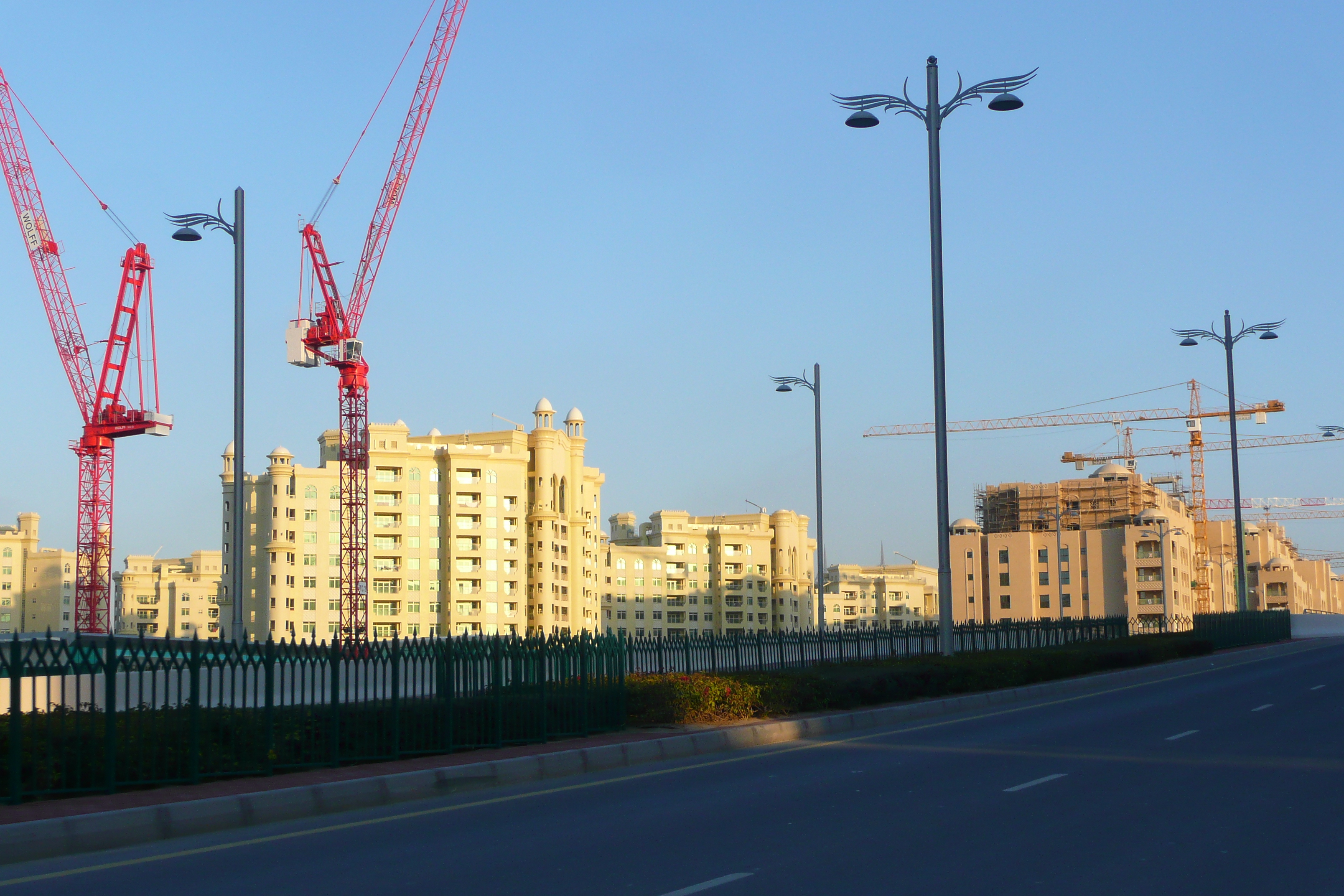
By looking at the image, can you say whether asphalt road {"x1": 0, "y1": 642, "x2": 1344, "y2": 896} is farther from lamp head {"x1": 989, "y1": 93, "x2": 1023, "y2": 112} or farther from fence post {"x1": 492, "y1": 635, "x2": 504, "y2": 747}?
lamp head {"x1": 989, "y1": 93, "x2": 1023, "y2": 112}

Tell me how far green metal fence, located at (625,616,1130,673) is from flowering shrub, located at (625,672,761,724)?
466mm

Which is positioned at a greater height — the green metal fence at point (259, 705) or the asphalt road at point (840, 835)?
the green metal fence at point (259, 705)

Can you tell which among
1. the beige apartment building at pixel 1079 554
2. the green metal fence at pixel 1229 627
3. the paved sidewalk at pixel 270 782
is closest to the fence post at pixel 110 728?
the paved sidewalk at pixel 270 782

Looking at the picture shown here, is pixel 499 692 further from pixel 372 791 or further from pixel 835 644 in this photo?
pixel 835 644

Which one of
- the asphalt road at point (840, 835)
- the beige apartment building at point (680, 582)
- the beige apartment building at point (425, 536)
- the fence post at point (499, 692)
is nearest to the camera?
the asphalt road at point (840, 835)

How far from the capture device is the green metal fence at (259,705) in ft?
38.6

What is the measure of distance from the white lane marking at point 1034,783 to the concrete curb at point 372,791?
4768 mm

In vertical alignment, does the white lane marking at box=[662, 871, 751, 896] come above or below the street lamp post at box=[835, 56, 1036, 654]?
below

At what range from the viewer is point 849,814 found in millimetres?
11508

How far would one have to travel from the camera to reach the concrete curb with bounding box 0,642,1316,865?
10336mm

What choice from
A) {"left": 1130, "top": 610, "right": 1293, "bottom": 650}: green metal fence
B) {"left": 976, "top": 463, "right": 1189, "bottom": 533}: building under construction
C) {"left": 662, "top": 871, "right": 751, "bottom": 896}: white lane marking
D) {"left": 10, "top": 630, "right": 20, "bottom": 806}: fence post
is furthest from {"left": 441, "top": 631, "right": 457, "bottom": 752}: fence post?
{"left": 976, "top": 463, "right": 1189, "bottom": 533}: building under construction

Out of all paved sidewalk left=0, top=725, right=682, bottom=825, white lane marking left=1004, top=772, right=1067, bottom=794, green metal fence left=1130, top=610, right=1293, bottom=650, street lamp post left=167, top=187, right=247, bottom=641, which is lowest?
green metal fence left=1130, top=610, right=1293, bottom=650

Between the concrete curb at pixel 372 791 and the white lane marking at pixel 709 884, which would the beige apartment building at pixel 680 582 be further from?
the white lane marking at pixel 709 884

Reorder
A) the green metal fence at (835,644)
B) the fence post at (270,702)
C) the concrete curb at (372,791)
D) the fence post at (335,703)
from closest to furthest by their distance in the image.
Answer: the concrete curb at (372,791) → the fence post at (270,702) → the fence post at (335,703) → the green metal fence at (835,644)
